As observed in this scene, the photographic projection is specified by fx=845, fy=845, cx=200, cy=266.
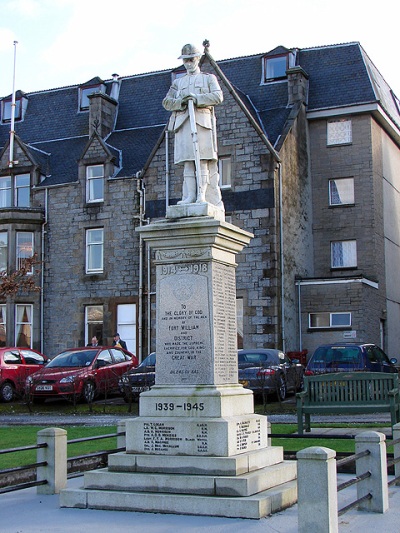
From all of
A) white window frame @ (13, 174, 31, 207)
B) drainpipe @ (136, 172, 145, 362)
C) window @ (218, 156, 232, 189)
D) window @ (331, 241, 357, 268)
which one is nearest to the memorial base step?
window @ (218, 156, 232, 189)

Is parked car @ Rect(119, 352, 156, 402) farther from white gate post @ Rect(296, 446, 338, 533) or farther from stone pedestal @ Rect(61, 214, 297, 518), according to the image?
white gate post @ Rect(296, 446, 338, 533)

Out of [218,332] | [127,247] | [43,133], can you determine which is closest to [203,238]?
[218,332]

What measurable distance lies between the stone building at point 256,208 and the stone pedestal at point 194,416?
66.0ft

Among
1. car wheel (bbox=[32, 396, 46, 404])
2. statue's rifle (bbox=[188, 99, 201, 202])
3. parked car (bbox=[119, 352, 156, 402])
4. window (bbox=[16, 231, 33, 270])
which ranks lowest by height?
car wheel (bbox=[32, 396, 46, 404])

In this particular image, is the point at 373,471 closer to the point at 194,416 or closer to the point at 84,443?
the point at 194,416

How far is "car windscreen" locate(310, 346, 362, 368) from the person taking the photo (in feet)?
75.4

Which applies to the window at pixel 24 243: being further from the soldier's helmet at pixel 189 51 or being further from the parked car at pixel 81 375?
the soldier's helmet at pixel 189 51

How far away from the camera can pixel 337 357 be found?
23219 mm

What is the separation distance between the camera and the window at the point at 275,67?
37.2m

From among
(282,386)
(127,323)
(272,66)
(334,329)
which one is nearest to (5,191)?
(127,323)

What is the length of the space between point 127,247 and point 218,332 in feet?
80.5

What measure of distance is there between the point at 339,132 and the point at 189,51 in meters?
25.3

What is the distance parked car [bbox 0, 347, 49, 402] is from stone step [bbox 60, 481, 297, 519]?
628 inches

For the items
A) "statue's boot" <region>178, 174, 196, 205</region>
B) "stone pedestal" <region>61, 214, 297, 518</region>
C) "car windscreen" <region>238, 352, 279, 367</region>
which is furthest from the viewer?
"car windscreen" <region>238, 352, 279, 367</region>
